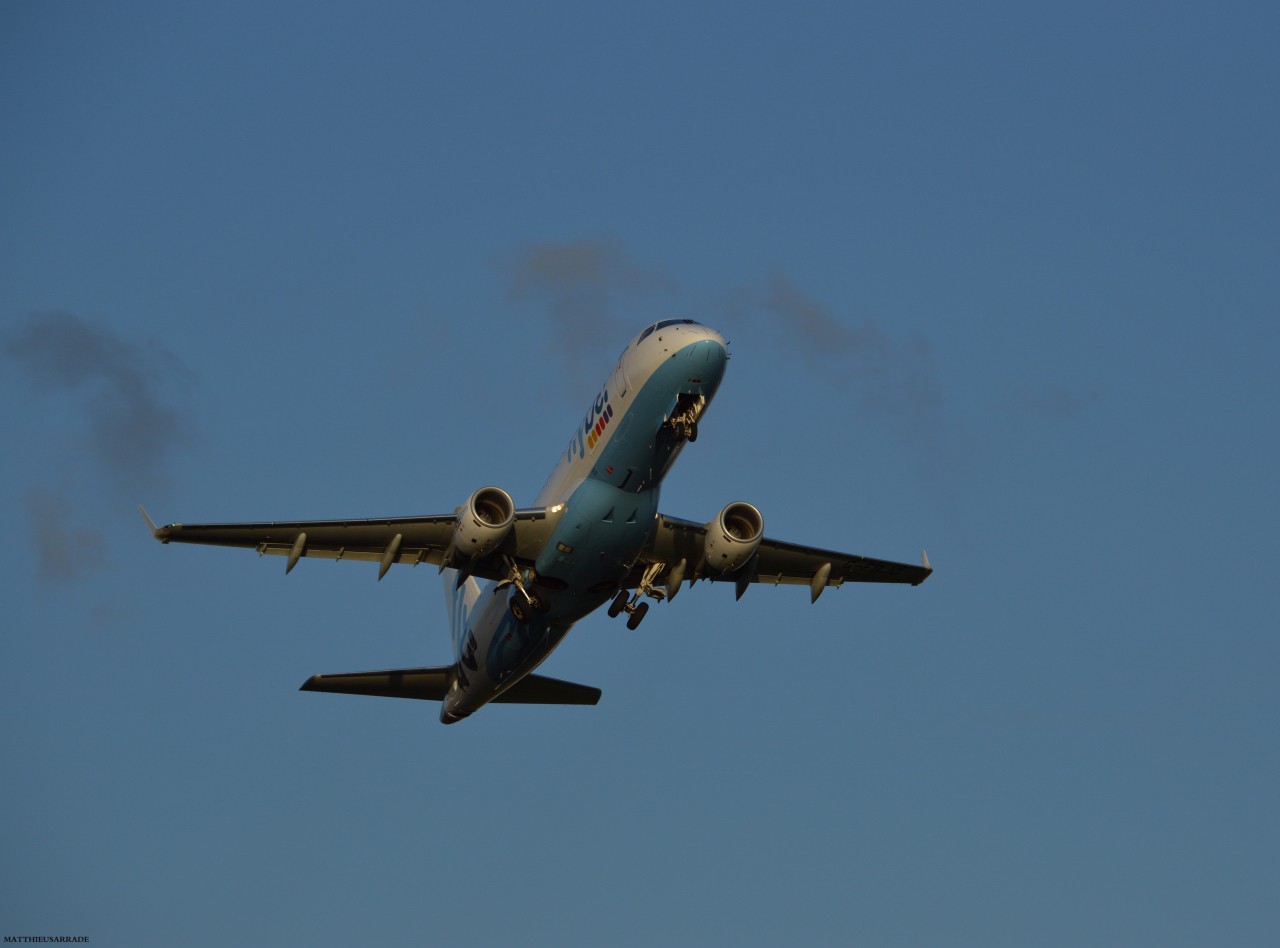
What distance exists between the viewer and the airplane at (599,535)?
154 feet

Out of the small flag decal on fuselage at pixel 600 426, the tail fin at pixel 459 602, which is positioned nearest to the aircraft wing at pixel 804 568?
the small flag decal on fuselage at pixel 600 426

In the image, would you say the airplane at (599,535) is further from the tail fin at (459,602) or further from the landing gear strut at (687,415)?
the tail fin at (459,602)

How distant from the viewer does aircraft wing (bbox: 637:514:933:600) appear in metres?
Answer: 50.7

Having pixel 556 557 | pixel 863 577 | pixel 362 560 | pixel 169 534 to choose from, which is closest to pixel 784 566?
pixel 863 577

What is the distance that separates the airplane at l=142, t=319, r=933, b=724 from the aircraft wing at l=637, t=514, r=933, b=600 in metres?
0.04

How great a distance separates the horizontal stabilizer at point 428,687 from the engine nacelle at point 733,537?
9688mm

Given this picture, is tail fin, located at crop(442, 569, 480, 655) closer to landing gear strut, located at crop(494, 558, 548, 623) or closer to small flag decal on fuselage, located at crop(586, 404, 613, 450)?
landing gear strut, located at crop(494, 558, 548, 623)

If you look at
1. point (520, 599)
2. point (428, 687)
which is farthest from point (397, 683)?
point (520, 599)

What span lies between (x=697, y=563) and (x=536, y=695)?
37.4 feet

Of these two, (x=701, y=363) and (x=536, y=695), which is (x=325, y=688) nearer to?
(x=536, y=695)

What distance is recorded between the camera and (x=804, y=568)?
53.9 meters

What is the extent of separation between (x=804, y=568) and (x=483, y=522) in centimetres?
1084

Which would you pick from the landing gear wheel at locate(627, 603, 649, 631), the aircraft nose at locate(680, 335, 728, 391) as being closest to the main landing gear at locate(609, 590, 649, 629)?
the landing gear wheel at locate(627, 603, 649, 631)

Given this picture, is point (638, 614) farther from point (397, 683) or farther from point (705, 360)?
point (397, 683)
